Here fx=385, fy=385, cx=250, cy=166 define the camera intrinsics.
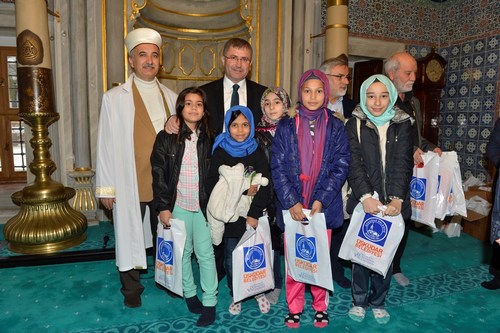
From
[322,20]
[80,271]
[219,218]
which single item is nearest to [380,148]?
[219,218]

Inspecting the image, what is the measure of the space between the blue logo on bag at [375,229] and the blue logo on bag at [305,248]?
328 mm

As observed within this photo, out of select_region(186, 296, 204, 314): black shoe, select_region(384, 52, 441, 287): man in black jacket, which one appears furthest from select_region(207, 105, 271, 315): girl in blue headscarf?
select_region(384, 52, 441, 287): man in black jacket

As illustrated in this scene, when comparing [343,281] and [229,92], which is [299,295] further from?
[229,92]

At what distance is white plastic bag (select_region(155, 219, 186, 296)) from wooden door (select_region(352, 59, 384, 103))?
449 cm

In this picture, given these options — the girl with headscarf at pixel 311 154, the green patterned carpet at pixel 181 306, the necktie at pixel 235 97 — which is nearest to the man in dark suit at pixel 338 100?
the green patterned carpet at pixel 181 306

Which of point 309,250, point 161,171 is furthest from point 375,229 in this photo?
point 161,171

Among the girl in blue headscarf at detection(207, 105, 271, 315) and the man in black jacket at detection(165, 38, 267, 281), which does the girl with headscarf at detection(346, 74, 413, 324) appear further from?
the man in black jacket at detection(165, 38, 267, 281)

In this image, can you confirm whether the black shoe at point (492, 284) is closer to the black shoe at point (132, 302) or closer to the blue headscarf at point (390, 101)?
the blue headscarf at point (390, 101)

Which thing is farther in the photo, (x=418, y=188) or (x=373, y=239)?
(x=418, y=188)

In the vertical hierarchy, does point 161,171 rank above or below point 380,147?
below

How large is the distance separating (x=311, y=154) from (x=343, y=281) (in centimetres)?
127

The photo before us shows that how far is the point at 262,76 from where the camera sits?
213 inches

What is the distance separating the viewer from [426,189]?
280 centimetres

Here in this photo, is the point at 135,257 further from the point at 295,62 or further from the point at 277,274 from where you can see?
the point at 295,62
